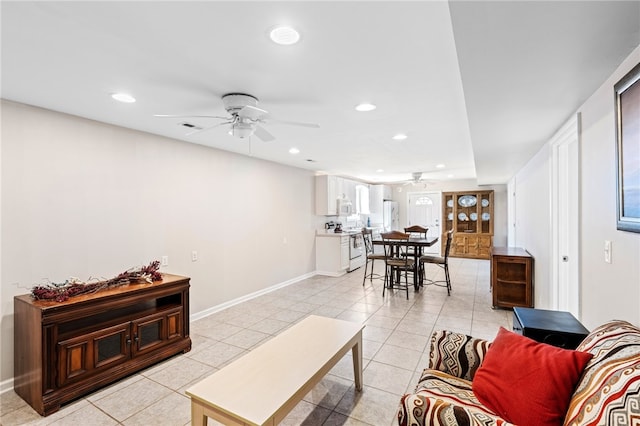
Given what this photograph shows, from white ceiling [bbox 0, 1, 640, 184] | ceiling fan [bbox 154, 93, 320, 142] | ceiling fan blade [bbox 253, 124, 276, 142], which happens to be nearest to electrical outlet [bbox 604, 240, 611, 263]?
white ceiling [bbox 0, 1, 640, 184]

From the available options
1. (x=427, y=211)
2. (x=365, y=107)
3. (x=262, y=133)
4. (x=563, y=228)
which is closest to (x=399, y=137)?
(x=365, y=107)

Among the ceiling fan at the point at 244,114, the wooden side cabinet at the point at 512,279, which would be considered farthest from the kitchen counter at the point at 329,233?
the ceiling fan at the point at 244,114

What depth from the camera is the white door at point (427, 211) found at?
9.18 meters

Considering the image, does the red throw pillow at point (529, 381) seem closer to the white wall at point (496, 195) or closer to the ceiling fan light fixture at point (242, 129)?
the ceiling fan light fixture at point (242, 129)

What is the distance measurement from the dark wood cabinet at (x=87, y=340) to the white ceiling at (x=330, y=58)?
5.48ft

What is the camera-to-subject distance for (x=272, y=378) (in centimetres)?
163

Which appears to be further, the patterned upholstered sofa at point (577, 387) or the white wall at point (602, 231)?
the white wall at point (602, 231)

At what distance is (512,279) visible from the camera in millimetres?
4094

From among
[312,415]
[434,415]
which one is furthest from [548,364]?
[312,415]

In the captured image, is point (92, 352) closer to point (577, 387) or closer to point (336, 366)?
point (336, 366)

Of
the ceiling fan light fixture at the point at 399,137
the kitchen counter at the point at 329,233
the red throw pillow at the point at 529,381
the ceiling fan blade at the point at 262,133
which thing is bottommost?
the red throw pillow at the point at 529,381

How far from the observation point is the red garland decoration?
2242mm

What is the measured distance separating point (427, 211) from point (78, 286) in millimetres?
8937

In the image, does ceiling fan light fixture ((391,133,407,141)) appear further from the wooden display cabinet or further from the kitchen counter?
the wooden display cabinet
